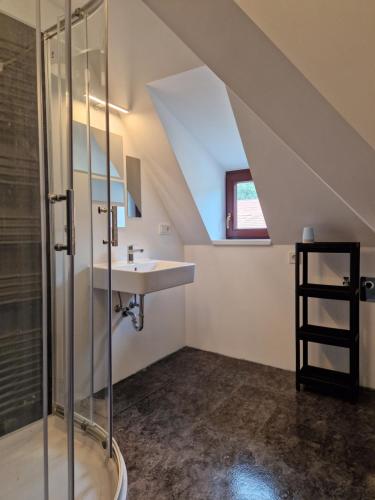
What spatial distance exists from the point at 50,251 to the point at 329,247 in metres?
1.72

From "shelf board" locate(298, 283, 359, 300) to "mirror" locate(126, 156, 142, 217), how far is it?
4.49 feet

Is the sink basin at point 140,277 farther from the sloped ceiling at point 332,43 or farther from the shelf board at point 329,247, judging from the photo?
the sloped ceiling at point 332,43

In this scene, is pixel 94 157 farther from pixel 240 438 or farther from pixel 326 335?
pixel 326 335

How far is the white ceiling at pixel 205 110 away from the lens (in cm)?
201

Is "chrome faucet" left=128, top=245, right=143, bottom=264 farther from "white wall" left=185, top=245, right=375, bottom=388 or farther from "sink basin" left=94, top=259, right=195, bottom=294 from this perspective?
"white wall" left=185, top=245, right=375, bottom=388

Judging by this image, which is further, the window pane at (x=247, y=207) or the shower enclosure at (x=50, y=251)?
the window pane at (x=247, y=207)

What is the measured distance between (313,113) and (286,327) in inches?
77.6

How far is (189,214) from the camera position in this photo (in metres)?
2.86

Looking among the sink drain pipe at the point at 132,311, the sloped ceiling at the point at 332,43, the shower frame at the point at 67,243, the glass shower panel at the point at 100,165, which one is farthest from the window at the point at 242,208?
the sloped ceiling at the point at 332,43

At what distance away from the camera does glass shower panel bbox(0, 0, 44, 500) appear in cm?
162

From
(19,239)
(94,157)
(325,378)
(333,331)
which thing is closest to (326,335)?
(333,331)

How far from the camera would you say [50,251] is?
5.31 feet

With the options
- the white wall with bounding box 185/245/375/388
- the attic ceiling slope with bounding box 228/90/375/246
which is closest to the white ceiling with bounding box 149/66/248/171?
the attic ceiling slope with bounding box 228/90/375/246

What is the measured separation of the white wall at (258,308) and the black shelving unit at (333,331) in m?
0.15
